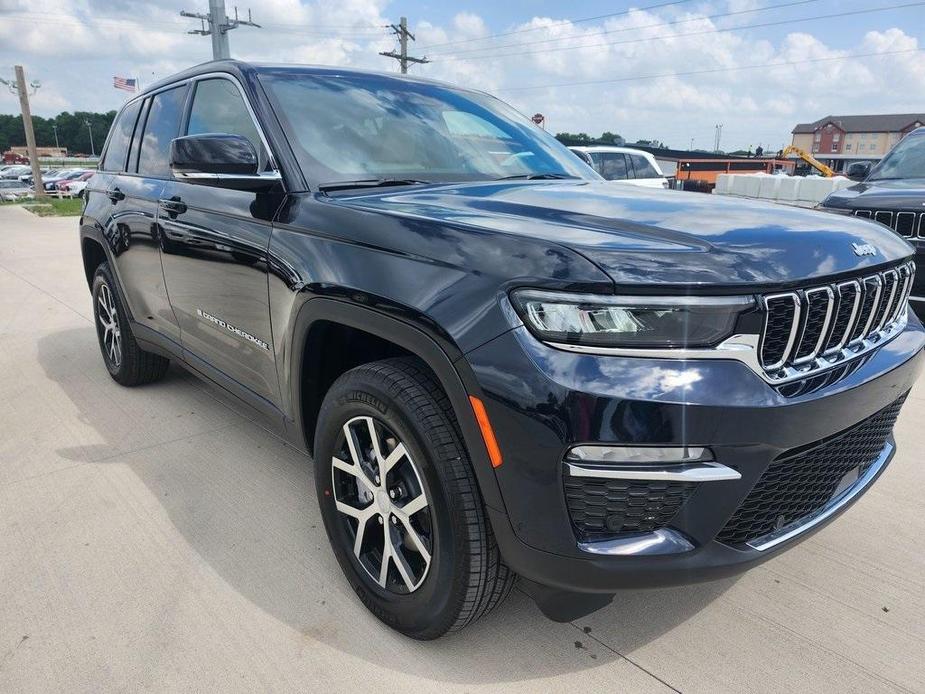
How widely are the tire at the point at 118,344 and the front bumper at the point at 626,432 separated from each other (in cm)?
324

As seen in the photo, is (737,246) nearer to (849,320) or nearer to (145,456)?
(849,320)

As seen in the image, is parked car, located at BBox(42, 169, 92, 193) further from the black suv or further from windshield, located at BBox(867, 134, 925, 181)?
the black suv

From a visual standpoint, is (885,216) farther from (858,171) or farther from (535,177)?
(535,177)

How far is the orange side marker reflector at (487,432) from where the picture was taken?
1.65m

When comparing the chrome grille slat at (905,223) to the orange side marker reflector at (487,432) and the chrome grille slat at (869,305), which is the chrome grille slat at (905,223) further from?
the orange side marker reflector at (487,432)

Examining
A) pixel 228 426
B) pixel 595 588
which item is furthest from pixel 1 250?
pixel 595 588

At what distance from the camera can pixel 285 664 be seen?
80.3 inches

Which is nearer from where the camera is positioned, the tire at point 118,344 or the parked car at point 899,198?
the tire at point 118,344

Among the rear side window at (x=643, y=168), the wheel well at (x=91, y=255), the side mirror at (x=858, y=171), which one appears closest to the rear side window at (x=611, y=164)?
the rear side window at (x=643, y=168)

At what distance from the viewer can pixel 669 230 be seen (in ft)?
5.82

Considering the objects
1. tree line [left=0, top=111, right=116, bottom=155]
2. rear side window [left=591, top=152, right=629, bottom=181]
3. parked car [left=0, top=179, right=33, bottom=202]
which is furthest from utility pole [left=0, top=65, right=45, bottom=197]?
tree line [left=0, top=111, right=116, bottom=155]

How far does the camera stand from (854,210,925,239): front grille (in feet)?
15.9

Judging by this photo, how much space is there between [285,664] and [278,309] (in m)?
1.15

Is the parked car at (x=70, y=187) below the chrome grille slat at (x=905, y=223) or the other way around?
below
